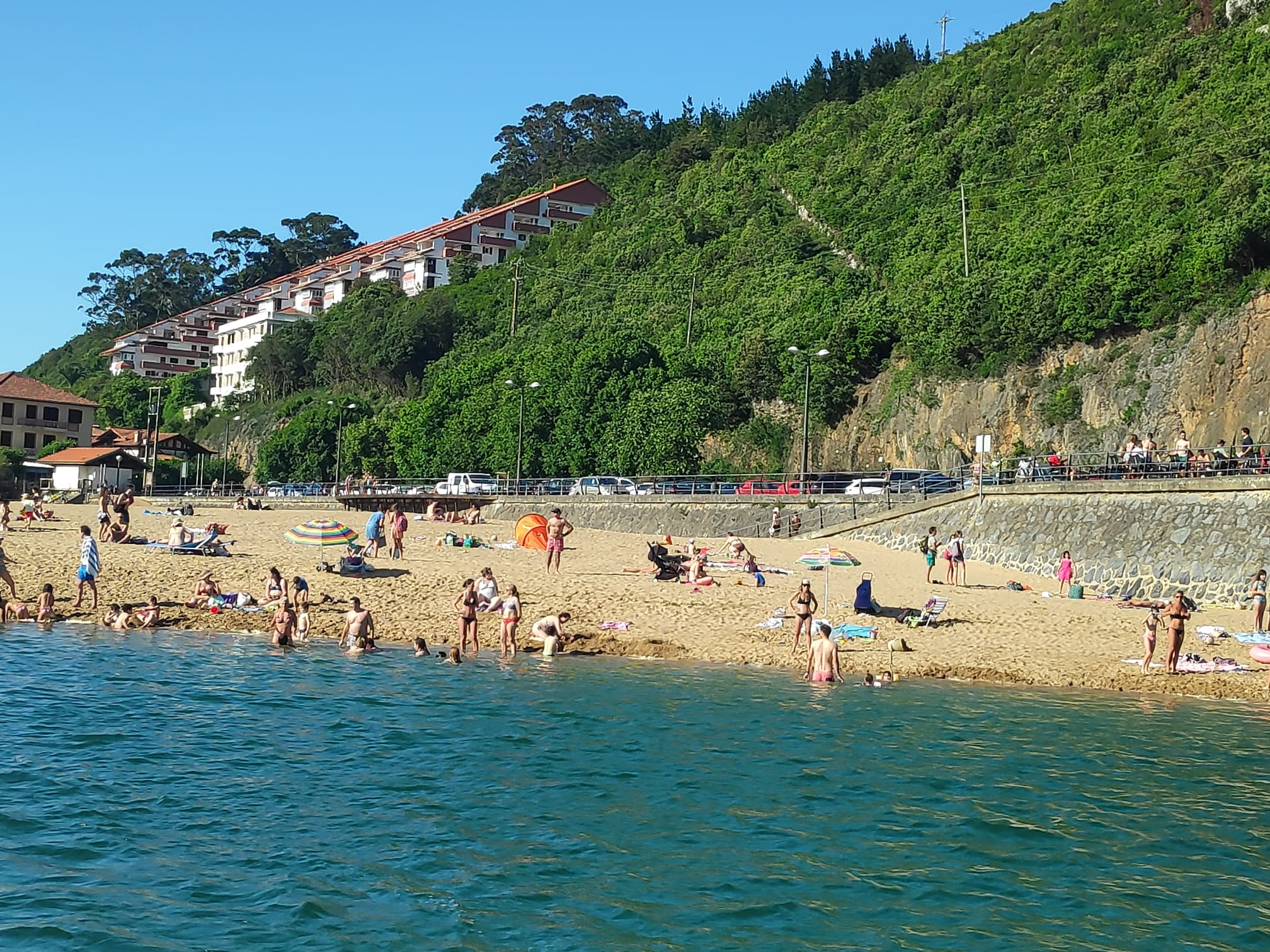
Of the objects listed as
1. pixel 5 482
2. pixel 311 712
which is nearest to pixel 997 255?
pixel 311 712

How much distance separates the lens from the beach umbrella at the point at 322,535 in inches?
1244

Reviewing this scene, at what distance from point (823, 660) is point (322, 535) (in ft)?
50.6

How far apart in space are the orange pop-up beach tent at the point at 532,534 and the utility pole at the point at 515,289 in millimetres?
50495

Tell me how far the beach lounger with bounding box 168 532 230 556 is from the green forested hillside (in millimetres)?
25874

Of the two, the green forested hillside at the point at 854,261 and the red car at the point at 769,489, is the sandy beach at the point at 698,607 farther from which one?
the green forested hillside at the point at 854,261

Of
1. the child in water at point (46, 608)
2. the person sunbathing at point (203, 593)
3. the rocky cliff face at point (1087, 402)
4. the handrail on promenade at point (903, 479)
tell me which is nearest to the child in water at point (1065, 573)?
the handrail on promenade at point (903, 479)

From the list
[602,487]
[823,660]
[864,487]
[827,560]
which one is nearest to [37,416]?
[602,487]

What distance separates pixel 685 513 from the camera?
1698 inches

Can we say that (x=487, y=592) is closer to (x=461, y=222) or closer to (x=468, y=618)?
(x=468, y=618)

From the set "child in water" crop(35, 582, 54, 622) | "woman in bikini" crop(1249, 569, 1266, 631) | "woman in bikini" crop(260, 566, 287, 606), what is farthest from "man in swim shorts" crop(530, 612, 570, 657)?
"woman in bikini" crop(1249, 569, 1266, 631)

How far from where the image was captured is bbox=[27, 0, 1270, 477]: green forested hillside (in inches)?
1887

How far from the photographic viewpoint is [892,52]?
94312mm

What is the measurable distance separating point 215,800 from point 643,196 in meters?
90.6

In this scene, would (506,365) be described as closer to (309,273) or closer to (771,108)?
(771,108)
